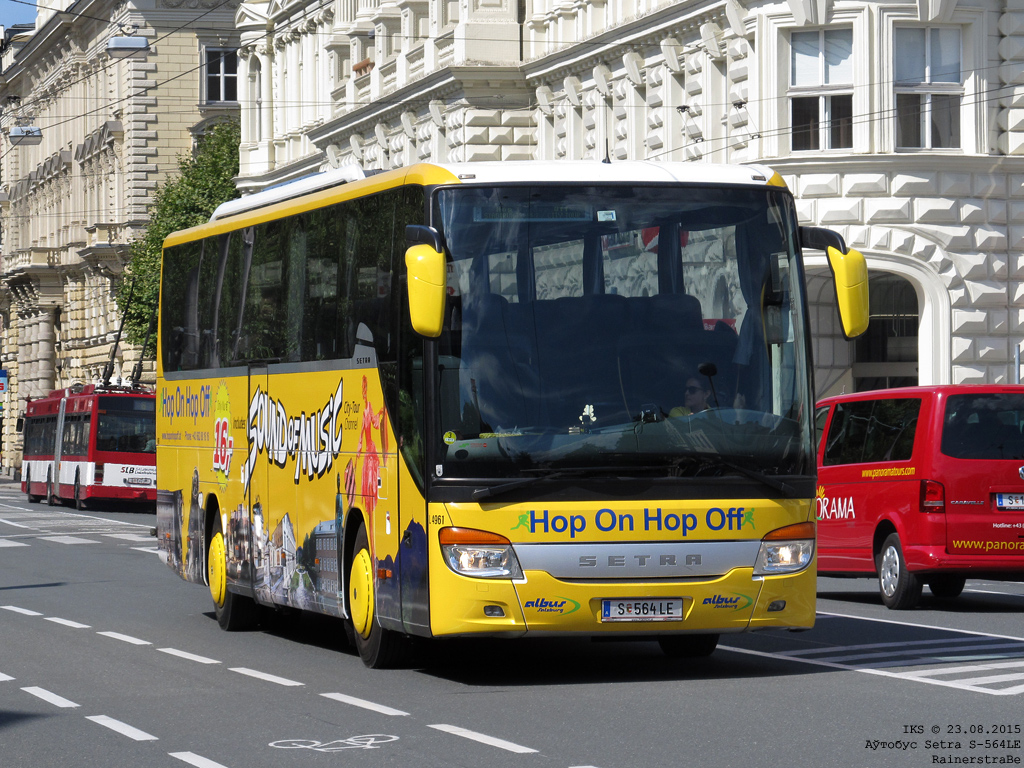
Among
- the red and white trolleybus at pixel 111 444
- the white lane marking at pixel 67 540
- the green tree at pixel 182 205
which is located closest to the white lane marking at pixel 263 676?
the white lane marking at pixel 67 540

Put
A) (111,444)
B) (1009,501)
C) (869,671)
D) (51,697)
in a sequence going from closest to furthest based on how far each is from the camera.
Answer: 1. (51,697)
2. (869,671)
3. (1009,501)
4. (111,444)

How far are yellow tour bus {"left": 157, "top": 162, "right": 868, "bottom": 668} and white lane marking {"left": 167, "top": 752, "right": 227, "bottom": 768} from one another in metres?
2.49

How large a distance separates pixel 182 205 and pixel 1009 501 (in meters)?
44.1

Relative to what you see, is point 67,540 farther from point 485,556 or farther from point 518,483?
point 518,483

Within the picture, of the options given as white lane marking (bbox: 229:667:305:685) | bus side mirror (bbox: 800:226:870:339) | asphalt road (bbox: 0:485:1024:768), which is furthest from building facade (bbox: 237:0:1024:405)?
white lane marking (bbox: 229:667:305:685)

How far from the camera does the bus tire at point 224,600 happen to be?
1609 centimetres

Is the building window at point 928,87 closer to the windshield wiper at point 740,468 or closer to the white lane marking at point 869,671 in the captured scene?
the white lane marking at point 869,671

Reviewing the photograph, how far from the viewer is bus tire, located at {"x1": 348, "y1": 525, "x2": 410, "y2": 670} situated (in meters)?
12.6

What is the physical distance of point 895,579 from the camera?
17.7 meters

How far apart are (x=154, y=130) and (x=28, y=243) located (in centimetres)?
2010

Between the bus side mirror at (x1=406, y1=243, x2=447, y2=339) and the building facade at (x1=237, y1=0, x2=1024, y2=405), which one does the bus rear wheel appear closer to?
the building facade at (x1=237, y1=0, x2=1024, y2=405)

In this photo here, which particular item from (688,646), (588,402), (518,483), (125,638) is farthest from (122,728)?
(125,638)

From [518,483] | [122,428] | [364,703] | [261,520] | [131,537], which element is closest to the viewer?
[364,703]

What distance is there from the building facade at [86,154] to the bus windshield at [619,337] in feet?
172
